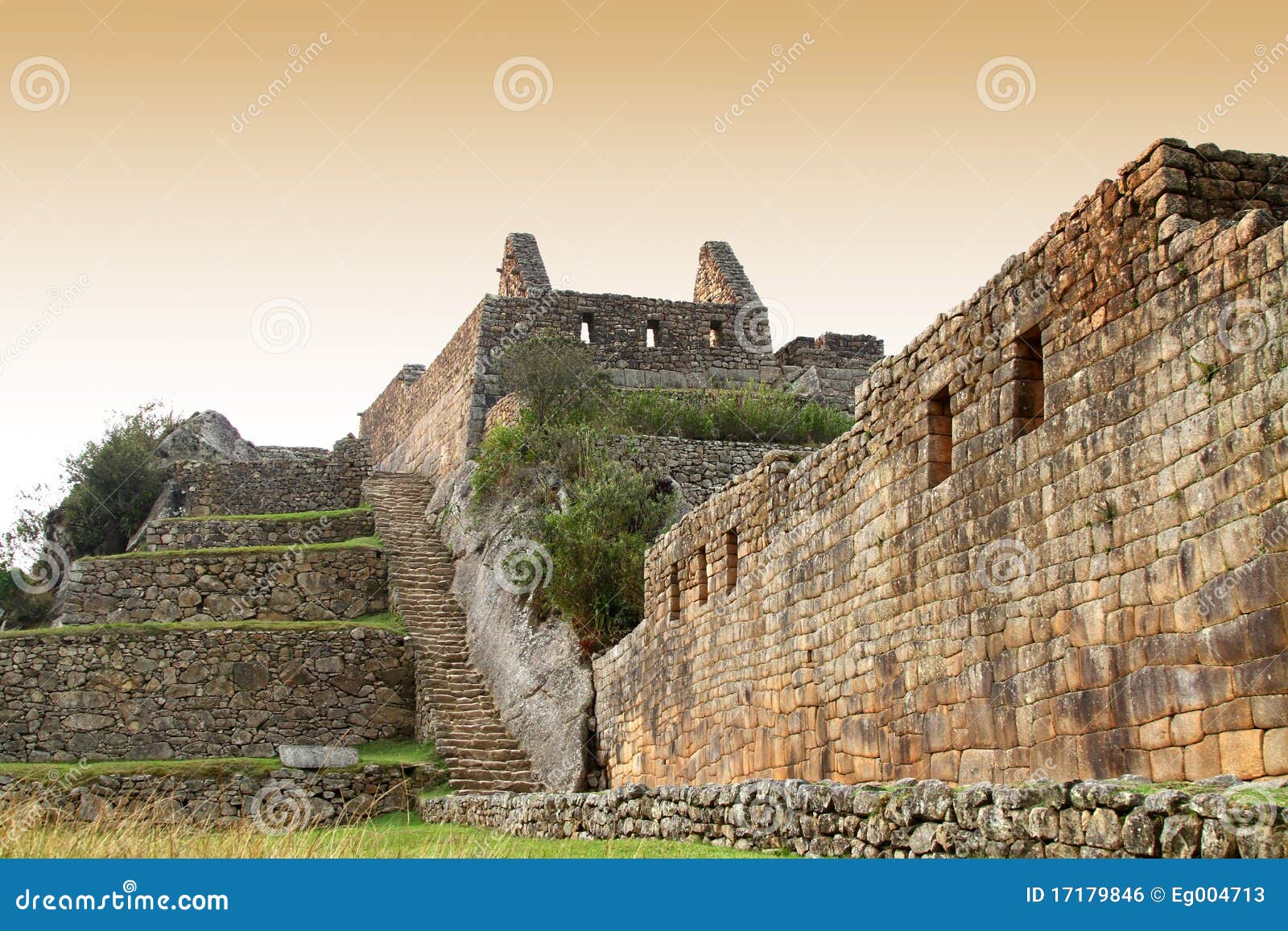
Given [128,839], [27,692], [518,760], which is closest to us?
[128,839]

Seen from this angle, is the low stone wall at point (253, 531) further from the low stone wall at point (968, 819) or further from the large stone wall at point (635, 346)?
the low stone wall at point (968, 819)

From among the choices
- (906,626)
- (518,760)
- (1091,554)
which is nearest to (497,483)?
(518,760)

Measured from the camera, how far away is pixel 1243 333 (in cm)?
710

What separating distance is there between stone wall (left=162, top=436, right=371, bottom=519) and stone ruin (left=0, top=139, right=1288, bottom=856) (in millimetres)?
6285

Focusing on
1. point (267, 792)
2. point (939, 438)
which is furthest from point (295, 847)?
point (267, 792)

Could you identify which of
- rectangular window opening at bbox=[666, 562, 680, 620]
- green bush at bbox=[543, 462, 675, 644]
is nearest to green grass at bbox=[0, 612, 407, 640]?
green bush at bbox=[543, 462, 675, 644]

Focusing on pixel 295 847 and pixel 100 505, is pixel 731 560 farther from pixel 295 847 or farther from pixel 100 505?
pixel 100 505

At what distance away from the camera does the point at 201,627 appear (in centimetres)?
2139

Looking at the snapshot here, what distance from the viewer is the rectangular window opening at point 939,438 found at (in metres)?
10.4

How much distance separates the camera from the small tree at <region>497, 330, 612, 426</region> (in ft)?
80.2

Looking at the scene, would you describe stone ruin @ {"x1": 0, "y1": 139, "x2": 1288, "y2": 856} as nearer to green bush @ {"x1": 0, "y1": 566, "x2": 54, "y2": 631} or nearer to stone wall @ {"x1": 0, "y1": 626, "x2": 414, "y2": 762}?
stone wall @ {"x1": 0, "y1": 626, "x2": 414, "y2": 762}

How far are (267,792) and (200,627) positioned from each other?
4.10 m

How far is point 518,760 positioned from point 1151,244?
1331cm

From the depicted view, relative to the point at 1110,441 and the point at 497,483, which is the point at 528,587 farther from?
the point at 1110,441
